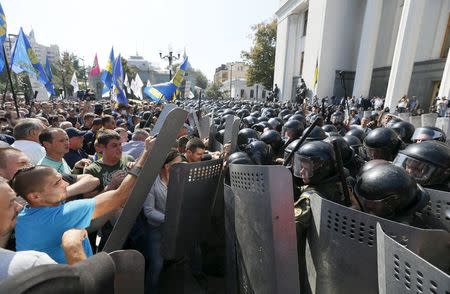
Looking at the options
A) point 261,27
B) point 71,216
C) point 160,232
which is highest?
point 261,27

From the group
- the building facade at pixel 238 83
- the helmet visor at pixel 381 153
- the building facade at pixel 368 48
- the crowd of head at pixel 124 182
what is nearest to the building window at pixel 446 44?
the building facade at pixel 368 48

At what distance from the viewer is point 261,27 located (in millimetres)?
47594

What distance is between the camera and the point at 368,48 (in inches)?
882

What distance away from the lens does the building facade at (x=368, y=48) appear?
681 inches

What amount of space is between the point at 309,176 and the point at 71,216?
6.37ft

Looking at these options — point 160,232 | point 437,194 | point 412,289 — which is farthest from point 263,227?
point 160,232

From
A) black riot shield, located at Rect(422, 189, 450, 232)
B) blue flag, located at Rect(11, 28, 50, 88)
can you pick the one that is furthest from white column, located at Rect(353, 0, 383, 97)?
black riot shield, located at Rect(422, 189, 450, 232)

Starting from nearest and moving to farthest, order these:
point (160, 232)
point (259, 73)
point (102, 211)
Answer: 1. point (102, 211)
2. point (160, 232)
3. point (259, 73)

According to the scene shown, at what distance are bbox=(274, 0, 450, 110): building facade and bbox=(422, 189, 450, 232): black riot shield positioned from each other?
424 inches

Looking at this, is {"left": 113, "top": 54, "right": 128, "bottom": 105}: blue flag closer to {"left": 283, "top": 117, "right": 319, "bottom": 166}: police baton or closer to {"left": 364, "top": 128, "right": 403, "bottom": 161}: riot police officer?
{"left": 283, "top": 117, "right": 319, "bottom": 166}: police baton

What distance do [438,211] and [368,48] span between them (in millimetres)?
23961

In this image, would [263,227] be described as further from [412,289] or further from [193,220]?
[193,220]

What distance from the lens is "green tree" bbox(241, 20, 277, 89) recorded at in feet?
150

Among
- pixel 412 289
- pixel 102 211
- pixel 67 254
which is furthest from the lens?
pixel 102 211
